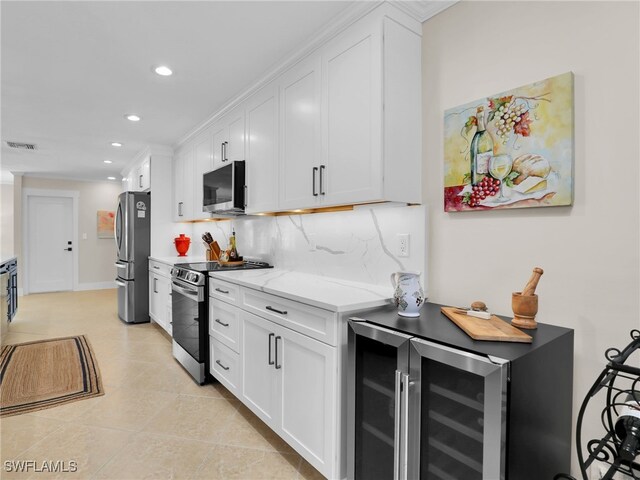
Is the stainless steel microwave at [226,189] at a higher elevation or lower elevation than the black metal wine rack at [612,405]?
higher

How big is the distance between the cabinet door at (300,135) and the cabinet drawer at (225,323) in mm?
852

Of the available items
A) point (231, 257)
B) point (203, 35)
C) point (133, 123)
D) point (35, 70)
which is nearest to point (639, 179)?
point (203, 35)

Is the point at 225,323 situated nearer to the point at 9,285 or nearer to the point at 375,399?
the point at 375,399

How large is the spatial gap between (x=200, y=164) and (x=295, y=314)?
2757 millimetres

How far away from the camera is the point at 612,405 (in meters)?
1.06

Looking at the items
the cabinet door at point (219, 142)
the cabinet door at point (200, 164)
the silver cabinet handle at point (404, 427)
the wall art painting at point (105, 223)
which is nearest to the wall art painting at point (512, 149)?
the silver cabinet handle at point (404, 427)

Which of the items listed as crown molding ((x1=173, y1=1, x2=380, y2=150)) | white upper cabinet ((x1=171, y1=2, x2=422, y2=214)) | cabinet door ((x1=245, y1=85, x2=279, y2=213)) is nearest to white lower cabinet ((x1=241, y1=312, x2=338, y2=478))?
white upper cabinet ((x1=171, y1=2, x2=422, y2=214))

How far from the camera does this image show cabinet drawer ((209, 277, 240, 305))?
95.3 inches

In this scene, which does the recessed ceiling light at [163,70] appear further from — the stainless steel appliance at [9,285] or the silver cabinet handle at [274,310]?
the stainless steel appliance at [9,285]

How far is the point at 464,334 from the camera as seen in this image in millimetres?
1289

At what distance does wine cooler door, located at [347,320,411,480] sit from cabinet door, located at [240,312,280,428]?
0.61 meters

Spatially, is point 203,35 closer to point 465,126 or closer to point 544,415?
point 465,126

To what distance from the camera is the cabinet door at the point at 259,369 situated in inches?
79.5

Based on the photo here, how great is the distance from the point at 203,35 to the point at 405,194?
157cm
